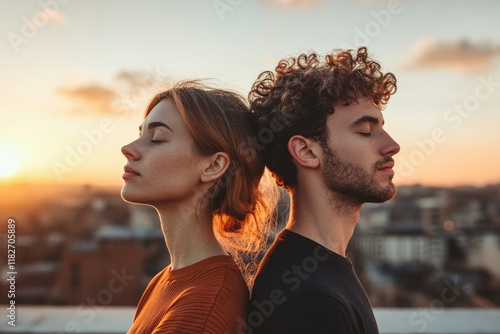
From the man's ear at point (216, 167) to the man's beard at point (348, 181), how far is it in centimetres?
29

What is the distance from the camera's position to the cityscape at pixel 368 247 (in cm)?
3159

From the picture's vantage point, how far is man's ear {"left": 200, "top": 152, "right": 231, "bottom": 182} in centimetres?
187

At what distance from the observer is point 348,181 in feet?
6.02

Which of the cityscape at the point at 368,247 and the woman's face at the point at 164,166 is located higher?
the woman's face at the point at 164,166

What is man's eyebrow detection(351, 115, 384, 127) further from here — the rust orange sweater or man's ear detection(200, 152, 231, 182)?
the rust orange sweater

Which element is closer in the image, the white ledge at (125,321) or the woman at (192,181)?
the woman at (192,181)

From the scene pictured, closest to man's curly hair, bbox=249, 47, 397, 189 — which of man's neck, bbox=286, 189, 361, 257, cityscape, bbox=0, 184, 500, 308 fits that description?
man's neck, bbox=286, 189, 361, 257

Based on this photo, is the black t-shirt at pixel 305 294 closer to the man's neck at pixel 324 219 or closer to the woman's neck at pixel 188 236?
the man's neck at pixel 324 219

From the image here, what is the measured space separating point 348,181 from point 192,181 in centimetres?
46

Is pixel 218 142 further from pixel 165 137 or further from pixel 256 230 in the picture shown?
pixel 256 230


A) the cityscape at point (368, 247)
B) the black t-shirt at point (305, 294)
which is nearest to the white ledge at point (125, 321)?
the black t-shirt at point (305, 294)

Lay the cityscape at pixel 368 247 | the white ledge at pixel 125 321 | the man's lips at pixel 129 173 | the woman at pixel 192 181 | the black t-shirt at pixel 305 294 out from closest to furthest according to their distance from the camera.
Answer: the black t-shirt at pixel 305 294
the woman at pixel 192 181
the man's lips at pixel 129 173
the white ledge at pixel 125 321
the cityscape at pixel 368 247

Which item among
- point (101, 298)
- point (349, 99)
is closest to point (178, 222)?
point (349, 99)

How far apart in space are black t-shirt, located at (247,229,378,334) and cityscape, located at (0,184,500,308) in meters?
26.3
